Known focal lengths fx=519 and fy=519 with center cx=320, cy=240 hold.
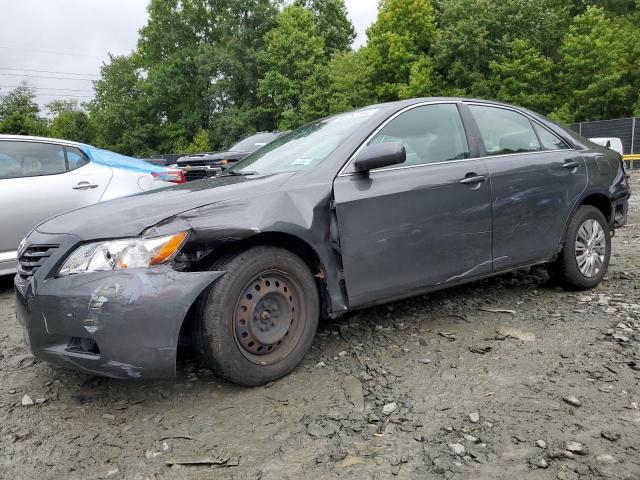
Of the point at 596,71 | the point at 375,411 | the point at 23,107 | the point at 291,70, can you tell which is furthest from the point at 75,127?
the point at 375,411

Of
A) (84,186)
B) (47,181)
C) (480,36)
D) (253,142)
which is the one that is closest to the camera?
(47,181)

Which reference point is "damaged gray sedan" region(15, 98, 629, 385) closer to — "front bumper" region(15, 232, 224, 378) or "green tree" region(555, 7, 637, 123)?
"front bumper" region(15, 232, 224, 378)

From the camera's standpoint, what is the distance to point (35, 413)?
2619 mm

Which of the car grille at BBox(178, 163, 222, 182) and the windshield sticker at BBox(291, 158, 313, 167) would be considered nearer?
the windshield sticker at BBox(291, 158, 313, 167)

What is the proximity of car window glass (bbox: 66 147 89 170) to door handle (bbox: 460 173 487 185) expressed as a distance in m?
3.95

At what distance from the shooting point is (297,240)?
2846mm

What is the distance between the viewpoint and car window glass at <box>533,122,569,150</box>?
13.5 feet

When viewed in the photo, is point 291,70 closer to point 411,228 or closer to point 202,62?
point 202,62

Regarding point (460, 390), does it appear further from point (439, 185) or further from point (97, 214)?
point (97, 214)

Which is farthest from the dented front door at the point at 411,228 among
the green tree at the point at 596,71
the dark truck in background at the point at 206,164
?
the green tree at the point at 596,71

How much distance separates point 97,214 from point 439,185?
2020 mm

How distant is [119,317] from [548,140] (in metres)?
3.47

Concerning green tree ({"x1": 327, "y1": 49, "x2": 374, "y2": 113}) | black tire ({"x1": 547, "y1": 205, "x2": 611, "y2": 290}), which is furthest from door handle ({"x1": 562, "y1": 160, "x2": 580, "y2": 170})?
green tree ({"x1": 327, "y1": 49, "x2": 374, "y2": 113})

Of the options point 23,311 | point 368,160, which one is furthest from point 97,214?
point 368,160
